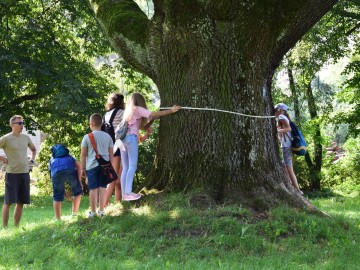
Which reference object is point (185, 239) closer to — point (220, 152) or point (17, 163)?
point (220, 152)

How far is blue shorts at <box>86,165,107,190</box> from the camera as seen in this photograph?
25.7 feet

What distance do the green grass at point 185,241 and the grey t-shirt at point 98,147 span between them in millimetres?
851

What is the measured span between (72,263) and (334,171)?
19480 mm

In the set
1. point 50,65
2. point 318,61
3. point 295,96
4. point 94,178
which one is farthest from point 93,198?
point 295,96

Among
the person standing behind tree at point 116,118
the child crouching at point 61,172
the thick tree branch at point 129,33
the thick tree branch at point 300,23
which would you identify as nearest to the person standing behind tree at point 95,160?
the person standing behind tree at point 116,118

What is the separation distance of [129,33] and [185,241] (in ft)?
11.4

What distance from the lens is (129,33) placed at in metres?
8.21

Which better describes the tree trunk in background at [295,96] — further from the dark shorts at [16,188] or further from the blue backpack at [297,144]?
the dark shorts at [16,188]

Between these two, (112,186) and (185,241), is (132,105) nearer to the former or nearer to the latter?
(112,186)

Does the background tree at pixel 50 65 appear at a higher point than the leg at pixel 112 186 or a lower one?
higher

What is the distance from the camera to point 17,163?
9.07 meters

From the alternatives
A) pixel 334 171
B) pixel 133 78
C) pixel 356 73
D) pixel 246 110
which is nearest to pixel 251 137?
pixel 246 110

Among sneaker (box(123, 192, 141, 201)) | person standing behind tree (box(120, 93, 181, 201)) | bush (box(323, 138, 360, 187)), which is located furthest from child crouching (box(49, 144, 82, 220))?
bush (box(323, 138, 360, 187))

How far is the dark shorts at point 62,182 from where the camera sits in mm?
8805
